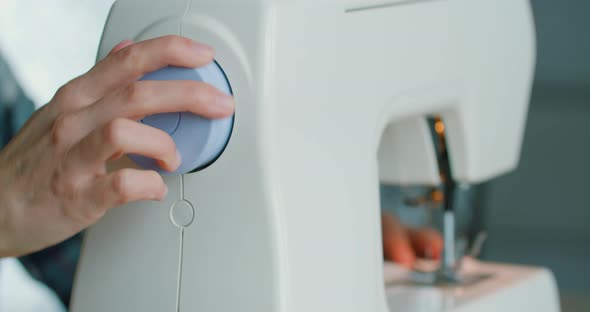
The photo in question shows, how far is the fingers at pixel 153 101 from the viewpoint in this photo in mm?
544

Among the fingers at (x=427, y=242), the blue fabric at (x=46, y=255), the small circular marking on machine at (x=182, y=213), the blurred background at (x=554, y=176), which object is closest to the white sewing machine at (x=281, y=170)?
the small circular marking on machine at (x=182, y=213)

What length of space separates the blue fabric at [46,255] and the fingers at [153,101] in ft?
2.58

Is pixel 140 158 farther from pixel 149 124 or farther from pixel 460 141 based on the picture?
pixel 460 141

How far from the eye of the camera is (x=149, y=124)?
0.59 metres

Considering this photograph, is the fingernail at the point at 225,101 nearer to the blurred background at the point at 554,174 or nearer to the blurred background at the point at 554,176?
the blurred background at the point at 554,176

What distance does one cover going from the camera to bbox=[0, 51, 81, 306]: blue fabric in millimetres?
1406

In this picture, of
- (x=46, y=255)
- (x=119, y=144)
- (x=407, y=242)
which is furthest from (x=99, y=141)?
(x=46, y=255)

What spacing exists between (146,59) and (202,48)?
1.5 inches

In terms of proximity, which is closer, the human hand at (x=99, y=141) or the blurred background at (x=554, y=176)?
the human hand at (x=99, y=141)

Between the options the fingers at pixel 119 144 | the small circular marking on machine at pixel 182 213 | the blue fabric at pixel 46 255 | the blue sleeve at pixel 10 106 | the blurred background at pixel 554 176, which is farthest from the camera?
the blurred background at pixel 554 176

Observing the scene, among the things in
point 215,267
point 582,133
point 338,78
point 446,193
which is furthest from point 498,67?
point 582,133

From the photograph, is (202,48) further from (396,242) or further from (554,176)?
(554,176)

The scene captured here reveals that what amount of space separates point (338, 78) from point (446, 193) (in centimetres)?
37

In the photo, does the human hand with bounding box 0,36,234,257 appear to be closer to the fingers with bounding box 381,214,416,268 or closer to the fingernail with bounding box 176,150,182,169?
the fingernail with bounding box 176,150,182,169
